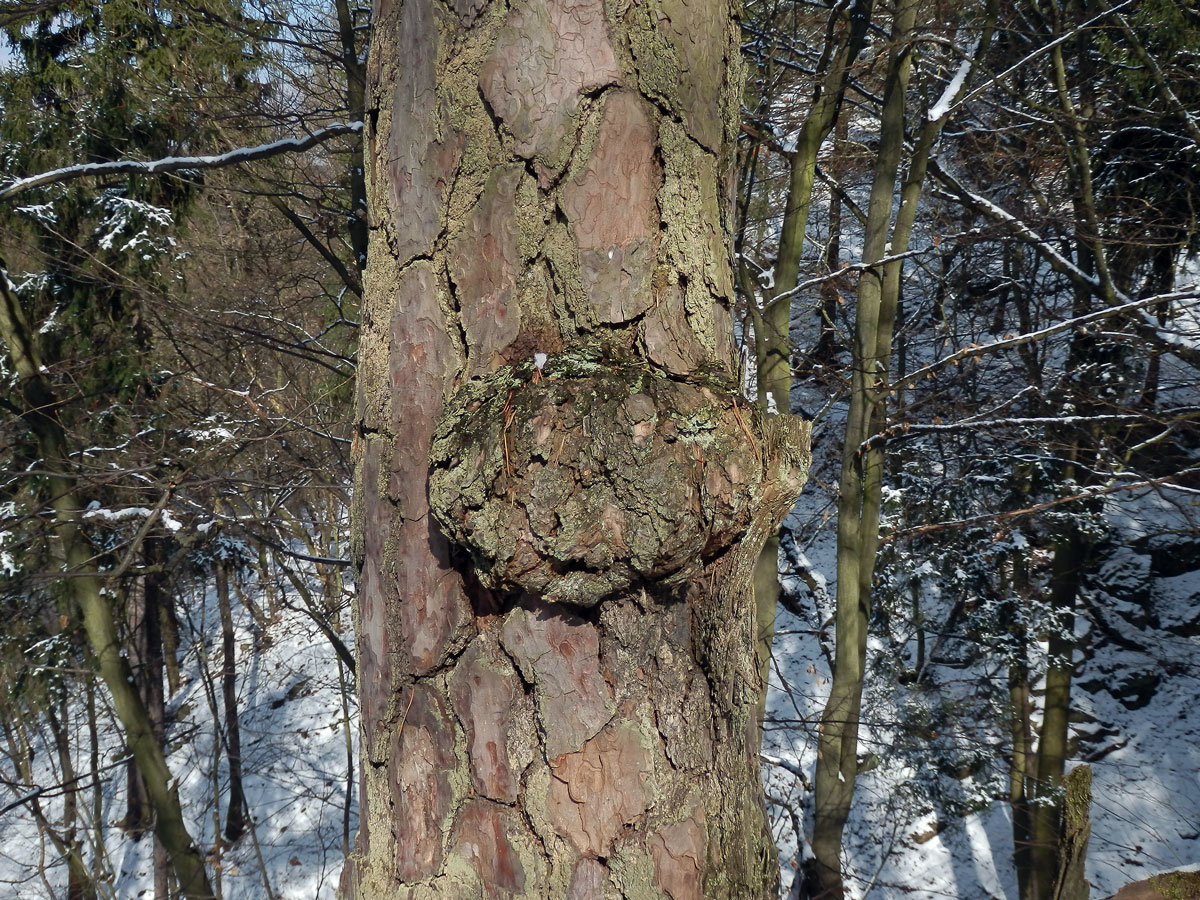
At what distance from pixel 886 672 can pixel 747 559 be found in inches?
325

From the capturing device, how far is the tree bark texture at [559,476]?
0.87 meters

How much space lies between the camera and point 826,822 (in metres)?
5.58

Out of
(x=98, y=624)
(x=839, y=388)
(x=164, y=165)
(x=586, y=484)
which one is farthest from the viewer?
(x=98, y=624)

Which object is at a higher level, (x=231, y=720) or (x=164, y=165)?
(x=164, y=165)

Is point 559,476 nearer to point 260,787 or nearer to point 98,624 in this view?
point 98,624

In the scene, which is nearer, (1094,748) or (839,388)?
(839,388)

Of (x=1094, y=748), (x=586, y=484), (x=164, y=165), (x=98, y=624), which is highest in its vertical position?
(x=164, y=165)

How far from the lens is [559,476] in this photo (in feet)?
2.81

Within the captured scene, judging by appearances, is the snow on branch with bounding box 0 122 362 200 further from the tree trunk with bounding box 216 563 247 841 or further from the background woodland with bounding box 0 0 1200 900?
the tree trunk with bounding box 216 563 247 841

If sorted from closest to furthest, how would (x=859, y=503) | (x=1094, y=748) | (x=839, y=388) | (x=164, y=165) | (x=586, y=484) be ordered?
1. (x=586, y=484)
2. (x=164, y=165)
3. (x=859, y=503)
4. (x=839, y=388)
5. (x=1094, y=748)

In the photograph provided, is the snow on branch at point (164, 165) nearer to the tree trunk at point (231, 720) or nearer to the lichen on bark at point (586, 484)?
the lichen on bark at point (586, 484)

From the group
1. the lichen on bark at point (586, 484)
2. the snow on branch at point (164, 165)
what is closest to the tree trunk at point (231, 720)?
the snow on branch at point (164, 165)

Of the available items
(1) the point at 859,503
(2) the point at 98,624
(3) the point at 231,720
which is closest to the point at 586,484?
(1) the point at 859,503

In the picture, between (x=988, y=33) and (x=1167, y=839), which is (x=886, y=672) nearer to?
(x=1167, y=839)
